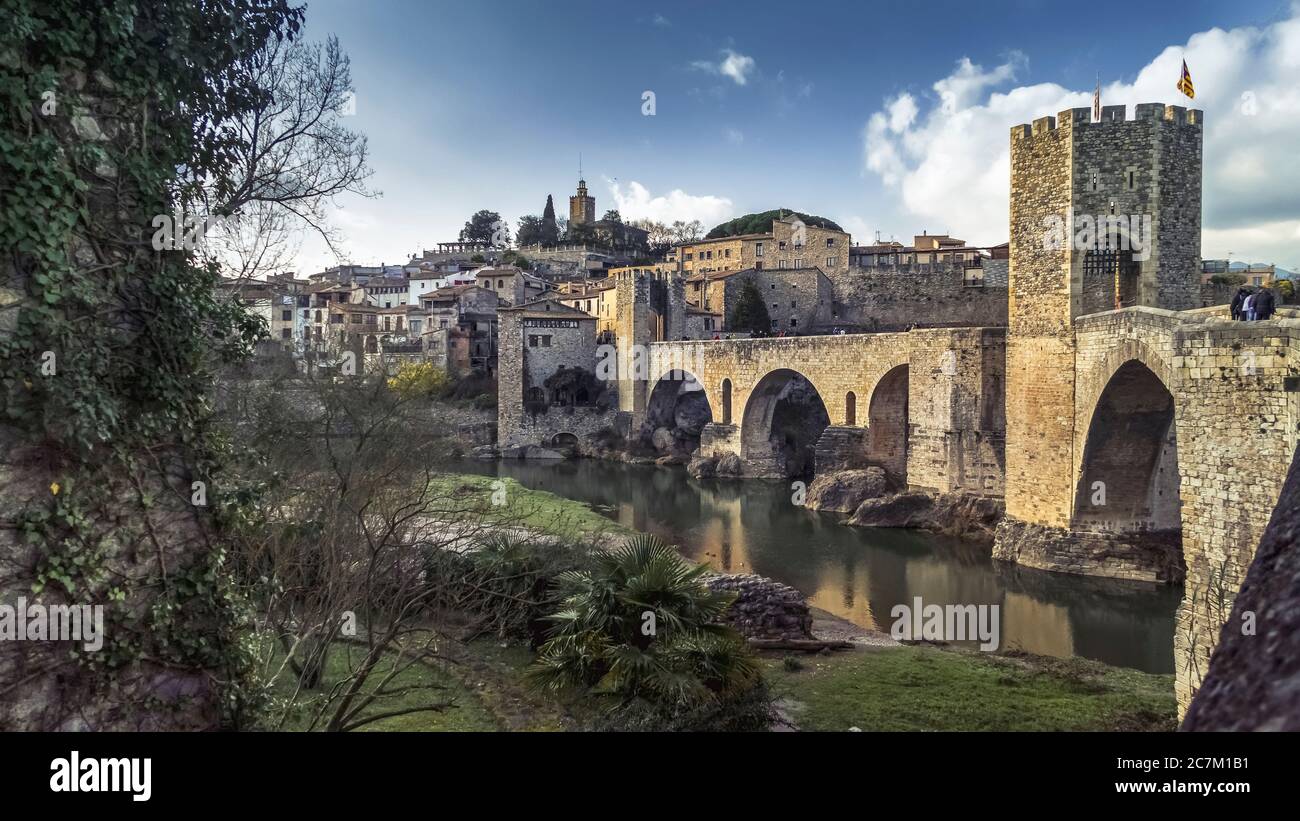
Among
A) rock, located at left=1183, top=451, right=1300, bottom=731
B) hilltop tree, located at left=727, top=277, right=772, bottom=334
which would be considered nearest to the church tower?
hilltop tree, located at left=727, top=277, right=772, bottom=334

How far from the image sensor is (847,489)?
3092 centimetres

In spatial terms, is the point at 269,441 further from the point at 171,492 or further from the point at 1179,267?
the point at 1179,267

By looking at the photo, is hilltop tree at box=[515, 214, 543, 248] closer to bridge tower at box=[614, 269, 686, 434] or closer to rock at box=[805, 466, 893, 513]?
bridge tower at box=[614, 269, 686, 434]

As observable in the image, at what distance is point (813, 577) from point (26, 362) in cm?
1993

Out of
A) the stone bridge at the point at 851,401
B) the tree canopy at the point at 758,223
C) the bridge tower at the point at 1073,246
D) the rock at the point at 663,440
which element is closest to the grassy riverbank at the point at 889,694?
the bridge tower at the point at 1073,246

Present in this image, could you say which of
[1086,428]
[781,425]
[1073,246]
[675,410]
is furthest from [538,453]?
[1073,246]

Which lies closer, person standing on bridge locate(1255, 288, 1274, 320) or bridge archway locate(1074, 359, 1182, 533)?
person standing on bridge locate(1255, 288, 1274, 320)

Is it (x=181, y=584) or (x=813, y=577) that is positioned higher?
(x=181, y=584)

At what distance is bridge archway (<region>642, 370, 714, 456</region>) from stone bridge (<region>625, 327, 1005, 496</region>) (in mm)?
90

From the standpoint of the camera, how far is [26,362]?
169 inches

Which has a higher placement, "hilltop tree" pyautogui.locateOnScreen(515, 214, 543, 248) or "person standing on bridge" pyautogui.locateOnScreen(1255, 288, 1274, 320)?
"hilltop tree" pyautogui.locateOnScreen(515, 214, 543, 248)

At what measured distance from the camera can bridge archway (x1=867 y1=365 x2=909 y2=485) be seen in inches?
1324

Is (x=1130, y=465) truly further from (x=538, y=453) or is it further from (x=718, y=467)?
(x=538, y=453)
